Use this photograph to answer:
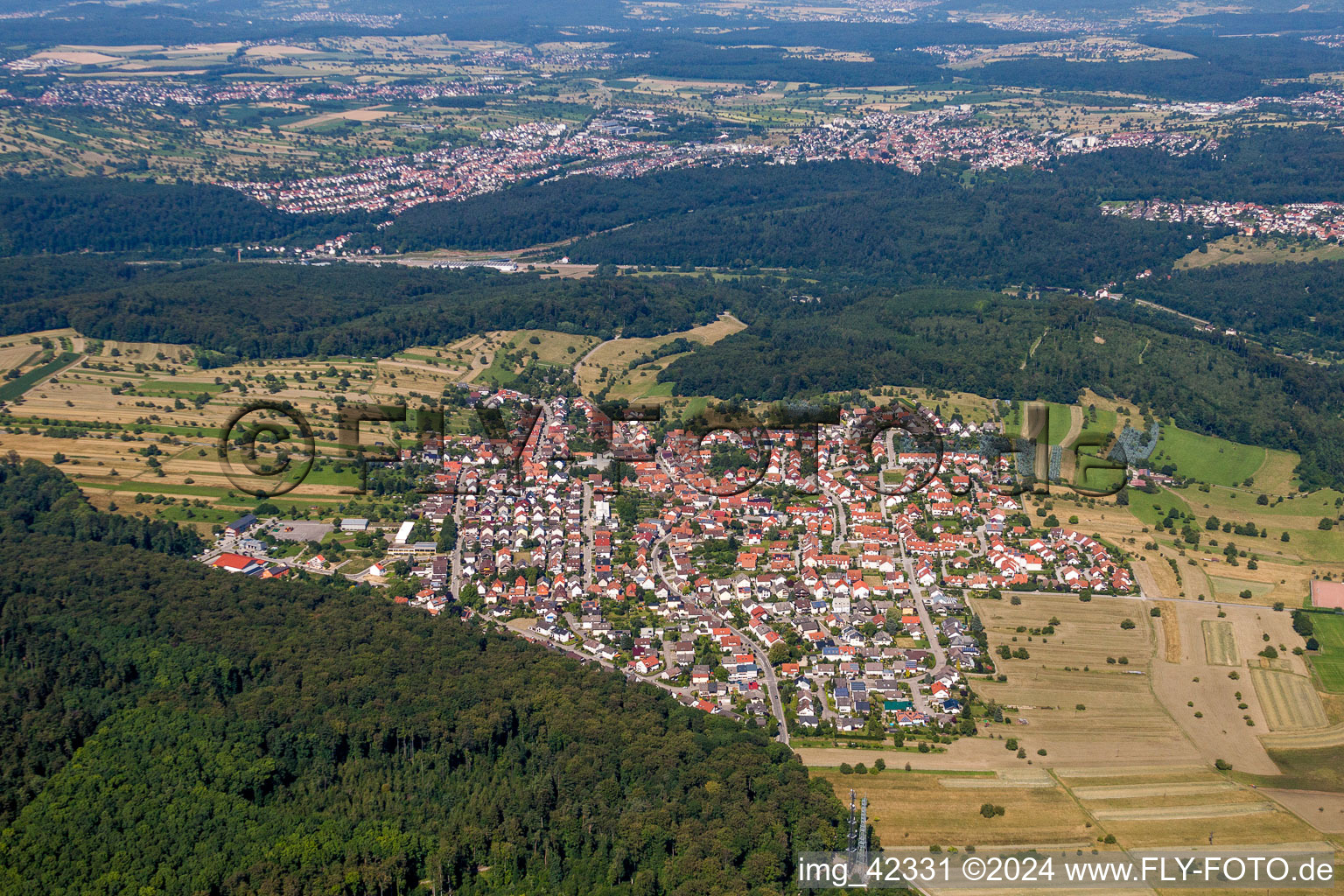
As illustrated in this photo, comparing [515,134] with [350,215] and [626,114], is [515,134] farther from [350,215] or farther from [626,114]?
[350,215]

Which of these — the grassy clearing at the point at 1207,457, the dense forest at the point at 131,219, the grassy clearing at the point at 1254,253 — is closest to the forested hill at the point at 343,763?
the grassy clearing at the point at 1207,457

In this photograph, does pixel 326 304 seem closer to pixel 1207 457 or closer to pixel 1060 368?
pixel 1060 368

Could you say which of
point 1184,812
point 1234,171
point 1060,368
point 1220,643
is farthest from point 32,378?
point 1234,171

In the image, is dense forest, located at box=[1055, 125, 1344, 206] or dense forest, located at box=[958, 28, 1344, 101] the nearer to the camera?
dense forest, located at box=[1055, 125, 1344, 206]

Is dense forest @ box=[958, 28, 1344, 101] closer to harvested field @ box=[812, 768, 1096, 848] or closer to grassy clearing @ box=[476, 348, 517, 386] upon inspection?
grassy clearing @ box=[476, 348, 517, 386]

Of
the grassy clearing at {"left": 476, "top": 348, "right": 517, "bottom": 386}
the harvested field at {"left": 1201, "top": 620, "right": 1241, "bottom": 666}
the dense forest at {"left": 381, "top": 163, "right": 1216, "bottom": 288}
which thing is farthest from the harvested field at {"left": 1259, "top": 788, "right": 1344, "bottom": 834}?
the dense forest at {"left": 381, "top": 163, "right": 1216, "bottom": 288}

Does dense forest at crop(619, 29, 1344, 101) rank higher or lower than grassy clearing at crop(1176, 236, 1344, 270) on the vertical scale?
higher

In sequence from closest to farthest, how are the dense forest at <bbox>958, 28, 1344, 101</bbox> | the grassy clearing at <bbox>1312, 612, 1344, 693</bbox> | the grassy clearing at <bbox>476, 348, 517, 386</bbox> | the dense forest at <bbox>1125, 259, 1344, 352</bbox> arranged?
1. the grassy clearing at <bbox>1312, 612, 1344, 693</bbox>
2. the grassy clearing at <bbox>476, 348, 517, 386</bbox>
3. the dense forest at <bbox>1125, 259, 1344, 352</bbox>
4. the dense forest at <bbox>958, 28, 1344, 101</bbox>
